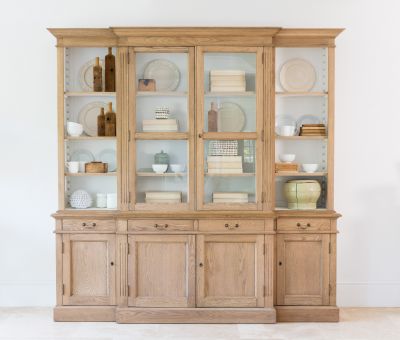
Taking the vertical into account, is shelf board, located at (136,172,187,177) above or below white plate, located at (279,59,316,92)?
below

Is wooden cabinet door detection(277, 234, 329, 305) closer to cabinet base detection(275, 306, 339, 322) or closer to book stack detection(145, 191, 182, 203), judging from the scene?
cabinet base detection(275, 306, 339, 322)

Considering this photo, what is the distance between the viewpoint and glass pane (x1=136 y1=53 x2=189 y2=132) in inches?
165

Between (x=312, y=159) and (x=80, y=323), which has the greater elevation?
(x=312, y=159)

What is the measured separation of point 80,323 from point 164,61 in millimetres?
2119

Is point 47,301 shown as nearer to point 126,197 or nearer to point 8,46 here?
point 126,197

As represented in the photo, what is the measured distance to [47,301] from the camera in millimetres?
4637

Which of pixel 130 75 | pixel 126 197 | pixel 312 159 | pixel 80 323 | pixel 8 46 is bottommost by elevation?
pixel 80 323

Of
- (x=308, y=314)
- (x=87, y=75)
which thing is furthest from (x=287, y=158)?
(x=87, y=75)

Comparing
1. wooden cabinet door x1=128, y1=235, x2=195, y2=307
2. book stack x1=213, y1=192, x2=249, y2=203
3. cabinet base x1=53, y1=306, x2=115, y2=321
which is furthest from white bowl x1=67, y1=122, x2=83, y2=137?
cabinet base x1=53, y1=306, x2=115, y2=321

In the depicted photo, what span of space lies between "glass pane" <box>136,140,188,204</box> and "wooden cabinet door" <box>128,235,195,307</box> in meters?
0.31

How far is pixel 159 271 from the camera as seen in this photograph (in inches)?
164

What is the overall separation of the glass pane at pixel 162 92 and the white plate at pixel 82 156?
1.75ft

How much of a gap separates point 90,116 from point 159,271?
1.37 meters

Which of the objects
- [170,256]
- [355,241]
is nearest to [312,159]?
[355,241]
